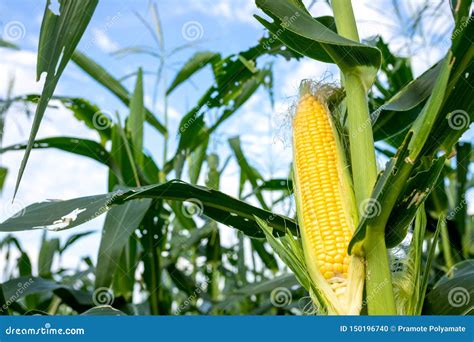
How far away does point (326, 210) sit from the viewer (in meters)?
1.03

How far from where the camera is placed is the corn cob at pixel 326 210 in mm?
991

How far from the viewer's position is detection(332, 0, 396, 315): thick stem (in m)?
0.93

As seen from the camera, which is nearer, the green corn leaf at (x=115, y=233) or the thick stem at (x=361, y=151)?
the thick stem at (x=361, y=151)

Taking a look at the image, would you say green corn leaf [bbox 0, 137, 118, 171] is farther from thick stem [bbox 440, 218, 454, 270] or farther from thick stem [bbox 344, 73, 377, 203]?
thick stem [bbox 440, 218, 454, 270]

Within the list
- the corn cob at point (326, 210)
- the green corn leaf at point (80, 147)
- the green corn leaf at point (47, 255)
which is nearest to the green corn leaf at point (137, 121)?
the green corn leaf at point (80, 147)

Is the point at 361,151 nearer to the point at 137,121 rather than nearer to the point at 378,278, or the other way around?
the point at 378,278

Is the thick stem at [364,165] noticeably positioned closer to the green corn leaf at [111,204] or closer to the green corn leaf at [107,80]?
the green corn leaf at [111,204]

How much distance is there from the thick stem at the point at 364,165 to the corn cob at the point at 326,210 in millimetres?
43

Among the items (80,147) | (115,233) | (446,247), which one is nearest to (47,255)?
(80,147)

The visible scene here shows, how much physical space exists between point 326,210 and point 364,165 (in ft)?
0.39

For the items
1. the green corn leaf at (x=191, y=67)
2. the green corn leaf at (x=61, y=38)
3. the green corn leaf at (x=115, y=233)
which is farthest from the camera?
the green corn leaf at (x=191, y=67)

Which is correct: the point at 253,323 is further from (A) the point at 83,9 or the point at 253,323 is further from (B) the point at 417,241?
(A) the point at 83,9

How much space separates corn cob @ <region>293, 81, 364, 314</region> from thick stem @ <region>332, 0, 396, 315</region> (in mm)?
43

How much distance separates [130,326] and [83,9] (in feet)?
2.19
